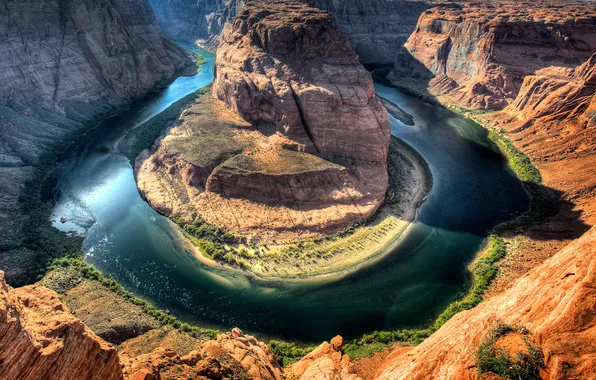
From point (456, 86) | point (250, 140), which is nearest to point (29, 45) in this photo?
point (250, 140)

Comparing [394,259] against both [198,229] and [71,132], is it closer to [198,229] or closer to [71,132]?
[198,229]

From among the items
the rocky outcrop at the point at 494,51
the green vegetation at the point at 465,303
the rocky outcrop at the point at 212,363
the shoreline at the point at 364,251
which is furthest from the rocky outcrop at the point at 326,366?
the rocky outcrop at the point at 494,51

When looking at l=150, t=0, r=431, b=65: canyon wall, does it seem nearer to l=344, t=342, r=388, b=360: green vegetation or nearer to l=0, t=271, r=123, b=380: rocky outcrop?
l=344, t=342, r=388, b=360: green vegetation

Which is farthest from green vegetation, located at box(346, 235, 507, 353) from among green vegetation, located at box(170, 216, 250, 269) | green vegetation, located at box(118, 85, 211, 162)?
green vegetation, located at box(118, 85, 211, 162)

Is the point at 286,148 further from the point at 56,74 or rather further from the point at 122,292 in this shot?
the point at 56,74

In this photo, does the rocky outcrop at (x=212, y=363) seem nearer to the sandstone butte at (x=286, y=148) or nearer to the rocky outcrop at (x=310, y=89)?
the sandstone butte at (x=286, y=148)

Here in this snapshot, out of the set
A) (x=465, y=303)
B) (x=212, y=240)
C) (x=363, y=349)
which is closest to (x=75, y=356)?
(x=363, y=349)
